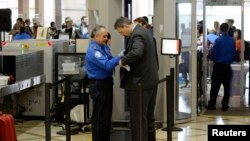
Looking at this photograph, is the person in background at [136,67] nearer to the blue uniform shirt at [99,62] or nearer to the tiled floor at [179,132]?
the blue uniform shirt at [99,62]

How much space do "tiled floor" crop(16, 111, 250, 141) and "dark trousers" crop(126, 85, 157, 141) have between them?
989mm

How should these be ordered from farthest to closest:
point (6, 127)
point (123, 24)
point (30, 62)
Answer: point (30, 62) < point (123, 24) < point (6, 127)

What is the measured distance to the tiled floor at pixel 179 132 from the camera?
309 inches

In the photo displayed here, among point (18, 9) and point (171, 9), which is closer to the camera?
point (171, 9)

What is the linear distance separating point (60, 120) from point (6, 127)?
157 inches

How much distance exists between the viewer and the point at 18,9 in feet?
68.4

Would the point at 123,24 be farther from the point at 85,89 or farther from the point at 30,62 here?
the point at 30,62

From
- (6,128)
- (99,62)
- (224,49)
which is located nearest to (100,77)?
(99,62)

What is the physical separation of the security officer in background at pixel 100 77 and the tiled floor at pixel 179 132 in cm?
117

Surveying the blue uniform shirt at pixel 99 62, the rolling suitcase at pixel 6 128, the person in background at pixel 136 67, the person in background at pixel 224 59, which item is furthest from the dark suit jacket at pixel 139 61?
the person in background at pixel 224 59

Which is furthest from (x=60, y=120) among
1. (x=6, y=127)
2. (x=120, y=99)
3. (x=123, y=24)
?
(x=6, y=127)

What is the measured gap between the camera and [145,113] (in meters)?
6.04

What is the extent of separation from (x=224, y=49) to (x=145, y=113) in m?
4.22

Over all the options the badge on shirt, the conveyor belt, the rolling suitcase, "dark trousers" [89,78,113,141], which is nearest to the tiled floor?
the conveyor belt
